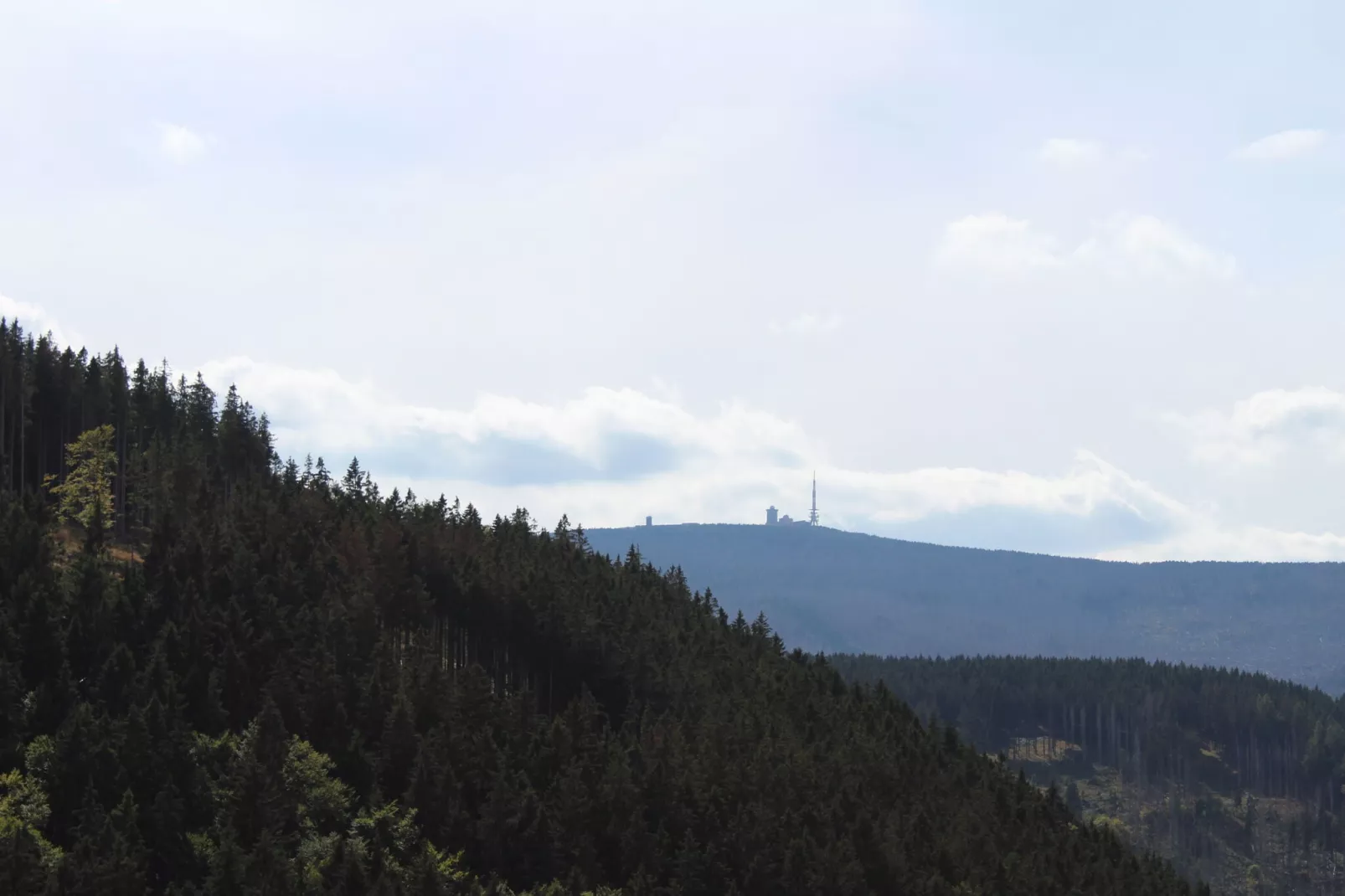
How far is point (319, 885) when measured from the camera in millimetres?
73312

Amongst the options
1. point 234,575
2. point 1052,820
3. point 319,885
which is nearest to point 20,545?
point 234,575

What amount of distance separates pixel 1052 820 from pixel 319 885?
10234cm

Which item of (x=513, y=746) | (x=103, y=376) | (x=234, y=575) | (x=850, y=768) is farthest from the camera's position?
(x=103, y=376)

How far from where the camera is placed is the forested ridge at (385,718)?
80.4 m

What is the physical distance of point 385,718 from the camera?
101875 millimetres

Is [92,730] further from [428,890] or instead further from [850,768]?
[850,768]

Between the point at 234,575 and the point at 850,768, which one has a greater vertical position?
the point at 234,575

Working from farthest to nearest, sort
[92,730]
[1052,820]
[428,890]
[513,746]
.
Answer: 1. [1052,820]
2. [513,746]
3. [92,730]
4. [428,890]

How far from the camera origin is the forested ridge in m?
80.4

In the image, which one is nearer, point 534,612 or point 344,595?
point 344,595

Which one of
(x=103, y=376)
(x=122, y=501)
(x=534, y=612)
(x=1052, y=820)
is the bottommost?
(x=1052, y=820)

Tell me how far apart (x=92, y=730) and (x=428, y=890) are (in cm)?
2527

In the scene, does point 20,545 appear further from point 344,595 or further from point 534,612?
point 534,612

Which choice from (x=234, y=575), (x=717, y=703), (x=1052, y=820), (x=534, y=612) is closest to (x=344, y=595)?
(x=234, y=575)
